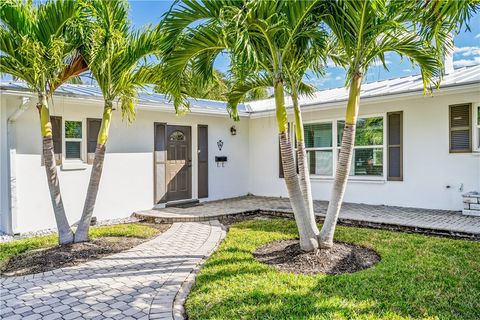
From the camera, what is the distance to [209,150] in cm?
1077

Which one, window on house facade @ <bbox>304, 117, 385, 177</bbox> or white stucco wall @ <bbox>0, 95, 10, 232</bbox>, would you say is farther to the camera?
window on house facade @ <bbox>304, 117, 385, 177</bbox>

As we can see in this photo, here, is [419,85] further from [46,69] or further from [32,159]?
[32,159]

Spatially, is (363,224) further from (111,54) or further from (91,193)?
(111,54)

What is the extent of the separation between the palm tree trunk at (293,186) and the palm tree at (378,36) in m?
0.24

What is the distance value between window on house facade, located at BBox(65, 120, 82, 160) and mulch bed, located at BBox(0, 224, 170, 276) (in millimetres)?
2572

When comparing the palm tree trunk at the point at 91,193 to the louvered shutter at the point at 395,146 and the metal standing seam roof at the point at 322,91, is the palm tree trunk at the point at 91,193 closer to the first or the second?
the metal standing seam roof at the point at 322,91

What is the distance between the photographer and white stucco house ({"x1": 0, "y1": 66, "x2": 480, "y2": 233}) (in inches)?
278

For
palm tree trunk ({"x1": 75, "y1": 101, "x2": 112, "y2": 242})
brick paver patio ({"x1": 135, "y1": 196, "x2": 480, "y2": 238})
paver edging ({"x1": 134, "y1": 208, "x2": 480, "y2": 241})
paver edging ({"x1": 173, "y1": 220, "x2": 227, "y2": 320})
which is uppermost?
palm tree trunk ({"x1": 75, "y1": 101, "x2": 112, "y2": 242})

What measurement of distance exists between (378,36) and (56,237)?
643 centimetres

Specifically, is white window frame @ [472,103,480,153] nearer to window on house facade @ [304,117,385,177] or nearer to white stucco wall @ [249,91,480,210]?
white stucco wall @ [249,91,480,210]

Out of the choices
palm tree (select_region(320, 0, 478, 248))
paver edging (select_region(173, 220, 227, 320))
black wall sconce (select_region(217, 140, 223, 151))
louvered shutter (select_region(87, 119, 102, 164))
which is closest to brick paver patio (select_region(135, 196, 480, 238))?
black wall sconce (select_region(217, 140, 223, 151))

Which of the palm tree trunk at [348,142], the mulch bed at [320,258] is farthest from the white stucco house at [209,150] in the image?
the mulch bed at [320,258]

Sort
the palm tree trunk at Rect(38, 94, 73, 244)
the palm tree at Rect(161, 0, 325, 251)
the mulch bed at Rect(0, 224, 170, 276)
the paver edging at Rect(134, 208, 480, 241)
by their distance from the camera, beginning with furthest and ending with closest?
the paver edging at Rect(134, 208, 480, 241) < the palm tree trunk at Rect(38, 94, 73, 244) < the mulch bed at Rect(0, 224, 170, 276) < the palm tree at Rect(161, 0, 325, 251)

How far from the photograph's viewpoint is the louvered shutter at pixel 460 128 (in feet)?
25.2
